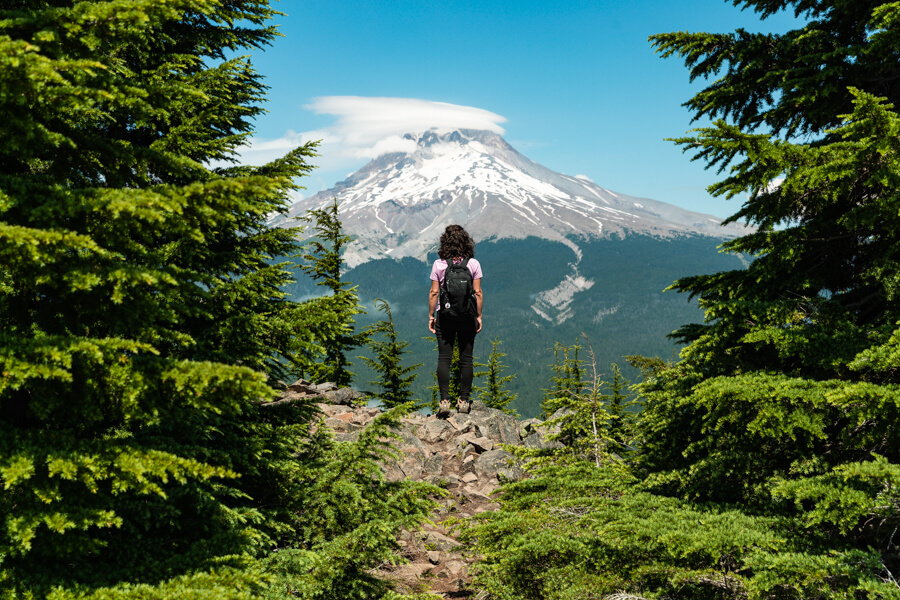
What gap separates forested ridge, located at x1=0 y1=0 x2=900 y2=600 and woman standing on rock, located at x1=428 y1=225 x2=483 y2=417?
10.8 ft

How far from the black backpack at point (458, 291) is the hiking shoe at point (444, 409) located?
2506 millimetres

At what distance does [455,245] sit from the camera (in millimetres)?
9656

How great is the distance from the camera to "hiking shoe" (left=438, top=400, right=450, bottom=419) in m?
11.1

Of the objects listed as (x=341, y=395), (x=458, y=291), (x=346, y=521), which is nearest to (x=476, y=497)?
(x=458, y=291)

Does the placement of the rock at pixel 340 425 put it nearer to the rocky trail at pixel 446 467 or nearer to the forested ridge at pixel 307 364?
the rocky trail at pixel 446 467

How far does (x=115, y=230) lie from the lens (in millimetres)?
2998

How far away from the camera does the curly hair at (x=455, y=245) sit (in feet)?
31.6

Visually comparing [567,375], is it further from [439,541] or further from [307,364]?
[307,364]

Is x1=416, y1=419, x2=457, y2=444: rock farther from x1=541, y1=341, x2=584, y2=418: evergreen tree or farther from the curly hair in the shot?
the curly hair

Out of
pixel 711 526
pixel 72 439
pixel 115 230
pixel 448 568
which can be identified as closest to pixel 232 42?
pixel 115 230

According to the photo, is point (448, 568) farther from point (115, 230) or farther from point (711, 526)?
point (115, 230)

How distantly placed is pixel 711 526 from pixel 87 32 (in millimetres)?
5886

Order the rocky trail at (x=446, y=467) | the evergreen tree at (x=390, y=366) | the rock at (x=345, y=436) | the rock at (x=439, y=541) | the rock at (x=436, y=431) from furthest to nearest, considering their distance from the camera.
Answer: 1. the evergreen tree at (x=390, y=366)
2. the rock at (x=436, y=431)
3. the rock at (x=345, y=436)
4. the rock at (x=439, y=541)
5. the rocky trail at (x=446, y=467)

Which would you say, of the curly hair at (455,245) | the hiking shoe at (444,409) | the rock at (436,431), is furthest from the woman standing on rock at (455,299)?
the rock at (436,431)
